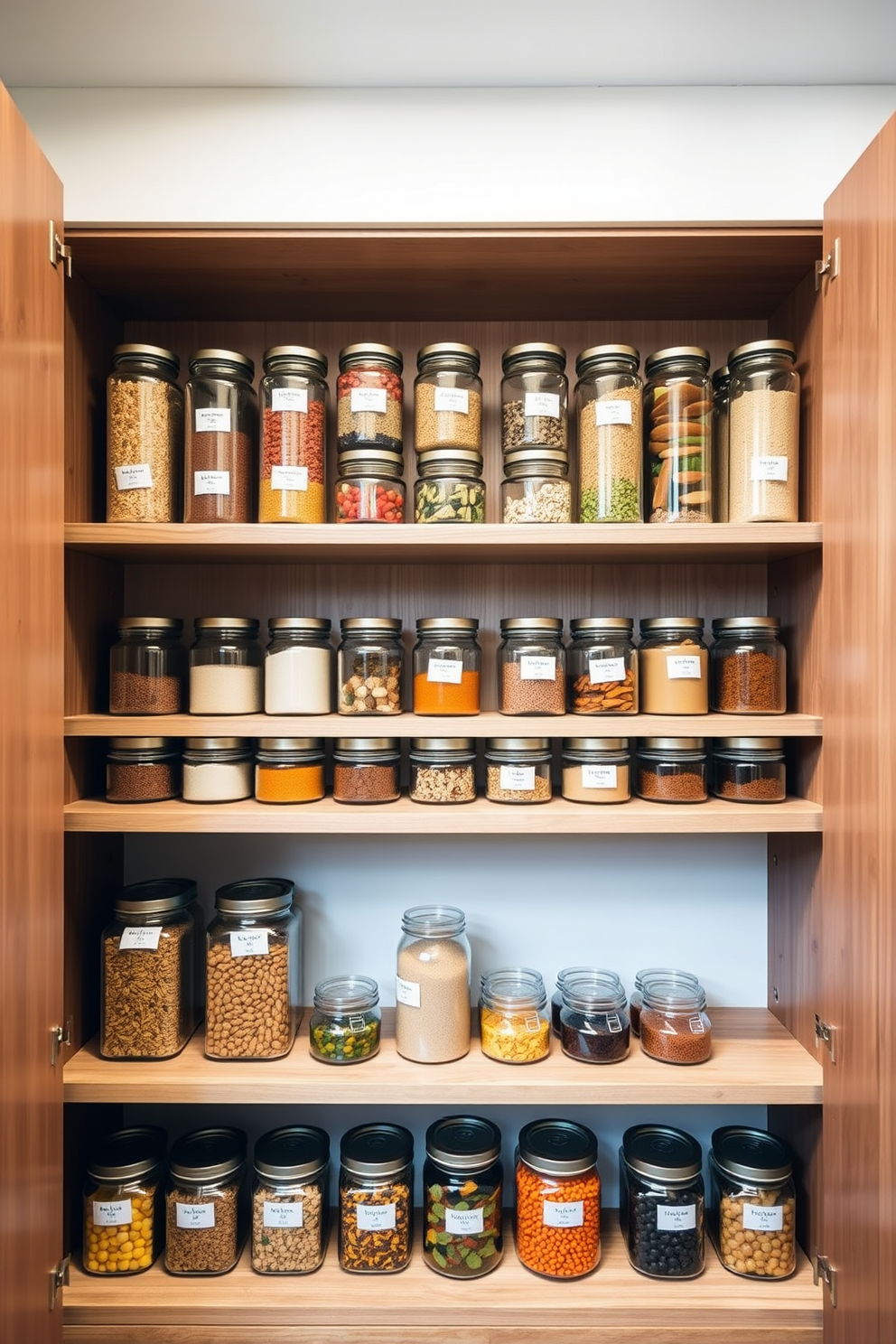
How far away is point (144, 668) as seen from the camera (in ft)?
4.27

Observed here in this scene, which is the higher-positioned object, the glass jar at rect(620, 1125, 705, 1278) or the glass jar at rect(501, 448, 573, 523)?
the glass jar at rect(501, 448, 573, 523)

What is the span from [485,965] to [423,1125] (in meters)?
0.34

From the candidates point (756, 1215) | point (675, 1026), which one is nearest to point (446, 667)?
point (675, 1026)

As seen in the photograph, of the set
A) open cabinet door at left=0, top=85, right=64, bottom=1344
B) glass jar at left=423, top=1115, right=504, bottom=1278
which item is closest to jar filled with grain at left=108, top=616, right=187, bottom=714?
open cabinet door at left=0, top=85, right=64, bottom=1344

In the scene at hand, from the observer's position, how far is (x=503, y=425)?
133cm

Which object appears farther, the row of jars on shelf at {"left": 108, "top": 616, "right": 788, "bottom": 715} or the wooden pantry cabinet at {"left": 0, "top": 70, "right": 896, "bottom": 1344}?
the row of jars on shelf at {"left": 108, "top": 616, "right": 788, "bottom": 715}

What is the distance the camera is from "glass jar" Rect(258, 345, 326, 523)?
124cm

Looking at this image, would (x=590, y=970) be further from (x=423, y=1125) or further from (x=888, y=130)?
(x=888, y=130)

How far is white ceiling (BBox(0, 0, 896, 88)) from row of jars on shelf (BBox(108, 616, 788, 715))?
1050mm

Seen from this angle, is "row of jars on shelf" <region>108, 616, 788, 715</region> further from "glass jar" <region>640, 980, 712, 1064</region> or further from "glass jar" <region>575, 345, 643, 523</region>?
"glass jar" <region>640, 980, 712, 1064</region>

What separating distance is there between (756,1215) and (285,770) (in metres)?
1.06

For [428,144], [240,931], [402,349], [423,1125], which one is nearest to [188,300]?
[402,349]

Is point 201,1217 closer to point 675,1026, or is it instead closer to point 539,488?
point 675,1026

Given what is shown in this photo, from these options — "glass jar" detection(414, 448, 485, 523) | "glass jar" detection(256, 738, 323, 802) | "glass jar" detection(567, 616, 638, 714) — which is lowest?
"glass jar" detection(256, 738, 323, 802)
